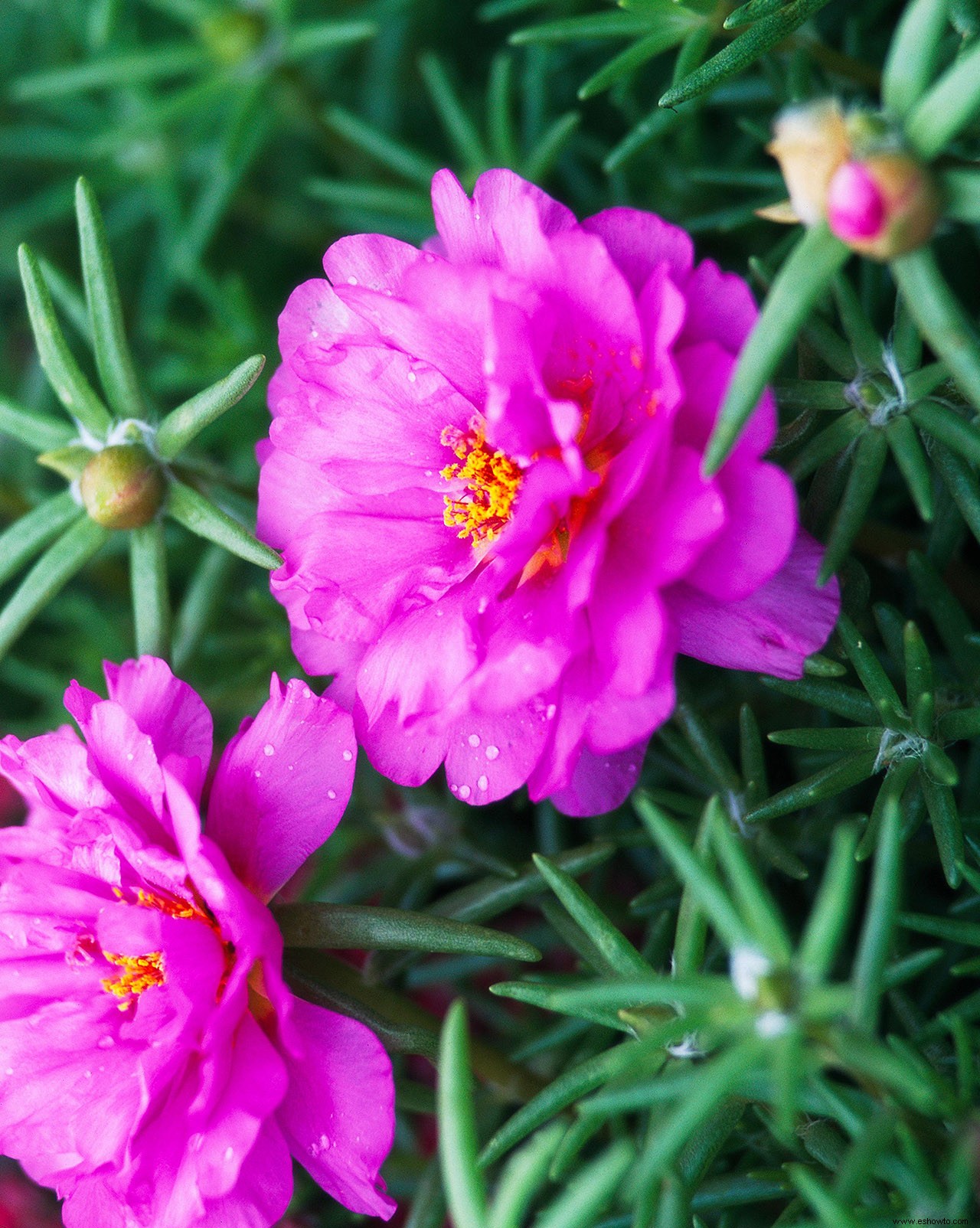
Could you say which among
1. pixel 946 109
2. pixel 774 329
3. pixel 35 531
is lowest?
pixel 35 531

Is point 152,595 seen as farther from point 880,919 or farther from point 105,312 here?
point 880,919

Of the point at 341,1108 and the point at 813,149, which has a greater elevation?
the point at 813,149

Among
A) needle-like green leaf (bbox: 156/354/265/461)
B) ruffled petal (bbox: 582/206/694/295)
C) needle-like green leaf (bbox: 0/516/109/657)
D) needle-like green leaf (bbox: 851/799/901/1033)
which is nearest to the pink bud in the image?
ruffled petal (bbox: 582/206/694/295)

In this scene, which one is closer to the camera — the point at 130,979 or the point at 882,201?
the point at 882,201

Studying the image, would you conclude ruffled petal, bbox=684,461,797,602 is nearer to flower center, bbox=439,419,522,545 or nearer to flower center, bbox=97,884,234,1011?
flower center, bbox=439,419,522,545

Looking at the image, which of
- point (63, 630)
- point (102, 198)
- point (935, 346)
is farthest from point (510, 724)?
point (102, 198)

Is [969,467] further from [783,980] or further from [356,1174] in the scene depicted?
[356,1174]

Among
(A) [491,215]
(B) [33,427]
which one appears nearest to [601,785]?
(A) [491,215]

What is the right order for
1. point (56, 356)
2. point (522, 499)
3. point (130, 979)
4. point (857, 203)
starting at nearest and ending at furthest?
1. point (857, 203)
2. point (522, 499)
3. point (130, 979)
4. point (56, 356)
